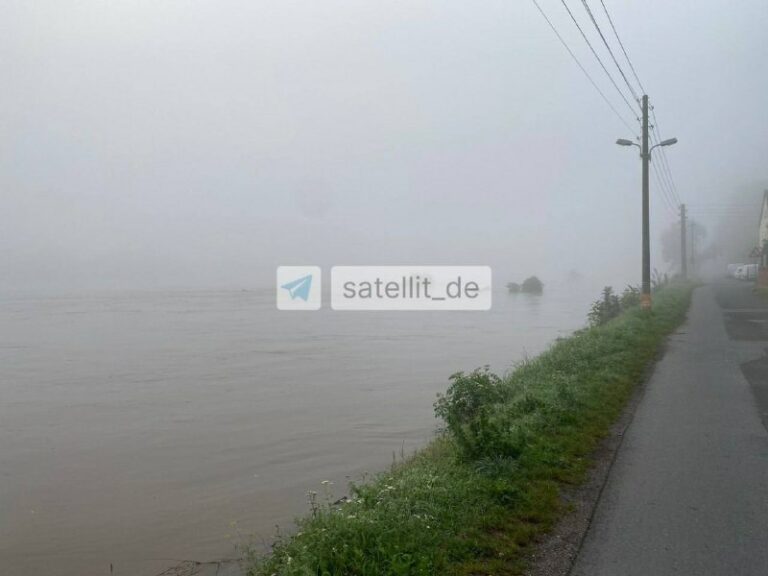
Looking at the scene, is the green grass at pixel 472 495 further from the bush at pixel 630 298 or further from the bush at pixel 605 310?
the bush at pixel 630 298

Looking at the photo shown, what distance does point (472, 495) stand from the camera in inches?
226

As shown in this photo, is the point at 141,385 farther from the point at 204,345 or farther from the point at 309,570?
the point at 309,570

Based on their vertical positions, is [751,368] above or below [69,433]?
above

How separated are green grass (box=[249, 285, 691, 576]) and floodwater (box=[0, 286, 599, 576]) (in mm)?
1909

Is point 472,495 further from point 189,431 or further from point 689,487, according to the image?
point 189,431

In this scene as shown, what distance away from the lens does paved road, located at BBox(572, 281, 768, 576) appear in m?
4.79

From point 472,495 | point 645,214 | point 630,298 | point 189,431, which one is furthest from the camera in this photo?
point 630,298

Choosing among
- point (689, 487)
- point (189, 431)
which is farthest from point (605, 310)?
point (689, 487)

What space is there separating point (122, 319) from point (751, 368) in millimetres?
33281

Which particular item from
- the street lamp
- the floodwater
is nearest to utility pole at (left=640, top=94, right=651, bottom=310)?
the street lamp

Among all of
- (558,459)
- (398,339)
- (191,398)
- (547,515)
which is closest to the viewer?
(547,515)

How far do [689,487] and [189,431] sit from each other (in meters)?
8.61

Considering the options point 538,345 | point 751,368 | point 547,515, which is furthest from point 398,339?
point 547,515

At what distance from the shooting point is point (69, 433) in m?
12.5
